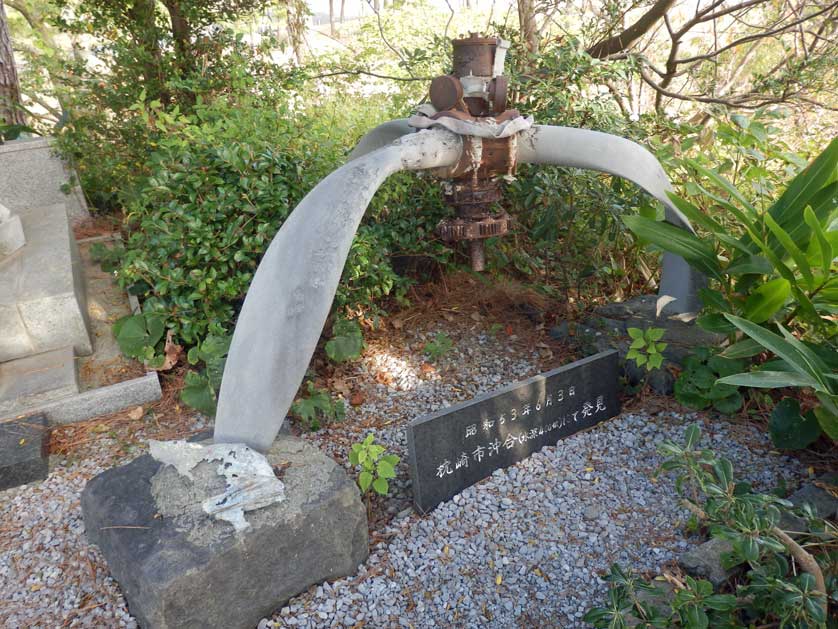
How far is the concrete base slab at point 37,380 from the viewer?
2.65 meters

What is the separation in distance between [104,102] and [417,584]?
3.88 metres

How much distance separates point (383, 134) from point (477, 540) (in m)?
1.79

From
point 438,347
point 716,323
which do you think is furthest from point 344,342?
point 716,323

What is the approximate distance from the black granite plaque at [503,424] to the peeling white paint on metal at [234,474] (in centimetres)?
52

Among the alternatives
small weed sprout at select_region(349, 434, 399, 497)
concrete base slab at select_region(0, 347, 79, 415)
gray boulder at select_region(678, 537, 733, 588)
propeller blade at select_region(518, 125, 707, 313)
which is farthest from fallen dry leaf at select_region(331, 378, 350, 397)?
gray boulder at select_region(678, 537, 733, 588)

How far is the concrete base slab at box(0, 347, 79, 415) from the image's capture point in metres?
2.65

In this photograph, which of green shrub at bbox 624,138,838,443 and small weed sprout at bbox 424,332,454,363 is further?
small weed sprout at bbox 424,332,454,363

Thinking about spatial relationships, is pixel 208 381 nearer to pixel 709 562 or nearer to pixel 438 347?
pixel 438 347

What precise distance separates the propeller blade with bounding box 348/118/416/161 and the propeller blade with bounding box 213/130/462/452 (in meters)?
0.74

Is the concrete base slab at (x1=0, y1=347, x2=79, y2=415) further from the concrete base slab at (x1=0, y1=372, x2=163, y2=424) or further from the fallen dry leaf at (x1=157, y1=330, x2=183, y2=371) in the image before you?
the fallen dry leaf at (x1=157, y1=330, x2=183, y2=371)

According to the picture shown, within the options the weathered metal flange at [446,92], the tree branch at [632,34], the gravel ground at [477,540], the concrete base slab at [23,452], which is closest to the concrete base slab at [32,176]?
the concrete base slab at [23,452]

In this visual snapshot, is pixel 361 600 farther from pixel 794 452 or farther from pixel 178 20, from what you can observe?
pixel 178 20

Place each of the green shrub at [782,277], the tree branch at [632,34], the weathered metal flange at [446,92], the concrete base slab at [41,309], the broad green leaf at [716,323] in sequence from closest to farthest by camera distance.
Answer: the green shrub at [782,277] → the weathered metal flange at [446,92] → the broad green leaf at [716,323] → the concrete base slab at [41,309] → the tree branch at [632,34]

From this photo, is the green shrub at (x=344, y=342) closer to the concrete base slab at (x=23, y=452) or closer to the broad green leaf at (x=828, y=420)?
Result: the concrete base slab at (x=23, y=452)
